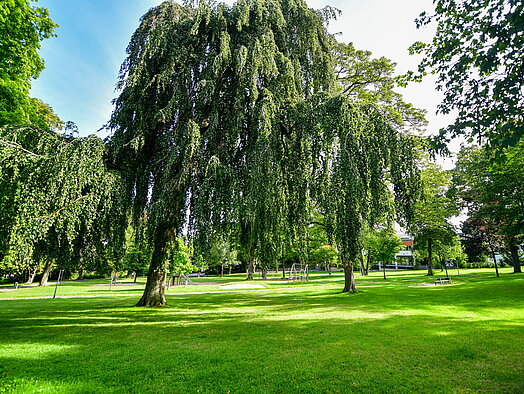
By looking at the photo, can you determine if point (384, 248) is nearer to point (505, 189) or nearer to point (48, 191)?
point (505, 189)

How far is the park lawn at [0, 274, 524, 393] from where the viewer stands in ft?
13.0

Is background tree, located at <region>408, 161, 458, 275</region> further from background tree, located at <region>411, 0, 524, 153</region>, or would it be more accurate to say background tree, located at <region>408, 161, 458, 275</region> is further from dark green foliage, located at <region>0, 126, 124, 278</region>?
dark green foliage, located at <region>0, 126, 124, 278</region>

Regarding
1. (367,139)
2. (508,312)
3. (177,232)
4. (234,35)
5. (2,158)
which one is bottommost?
(508,312)

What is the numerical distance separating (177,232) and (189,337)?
3.44 m

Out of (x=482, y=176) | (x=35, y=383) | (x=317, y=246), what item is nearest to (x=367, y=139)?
(x=35, y=383)

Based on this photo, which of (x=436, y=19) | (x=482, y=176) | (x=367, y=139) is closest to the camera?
(x=436, y=19)

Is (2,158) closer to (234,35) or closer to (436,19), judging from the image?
(234,35)

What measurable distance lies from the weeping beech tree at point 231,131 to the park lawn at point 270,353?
214 centimetres

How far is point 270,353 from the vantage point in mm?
5301

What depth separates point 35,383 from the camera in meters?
4.04

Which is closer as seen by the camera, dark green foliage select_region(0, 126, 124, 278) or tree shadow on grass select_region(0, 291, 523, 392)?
tree shadow on grass select_region(0, 291, 523, 392)

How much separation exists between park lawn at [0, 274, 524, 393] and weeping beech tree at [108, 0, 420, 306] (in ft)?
7.02

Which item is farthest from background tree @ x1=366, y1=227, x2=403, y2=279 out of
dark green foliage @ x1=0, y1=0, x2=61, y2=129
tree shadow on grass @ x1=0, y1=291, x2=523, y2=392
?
dark green foliage @ x1=0, y1=0, x2=61, y2=129

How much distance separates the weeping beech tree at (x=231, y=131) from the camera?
7691mm
